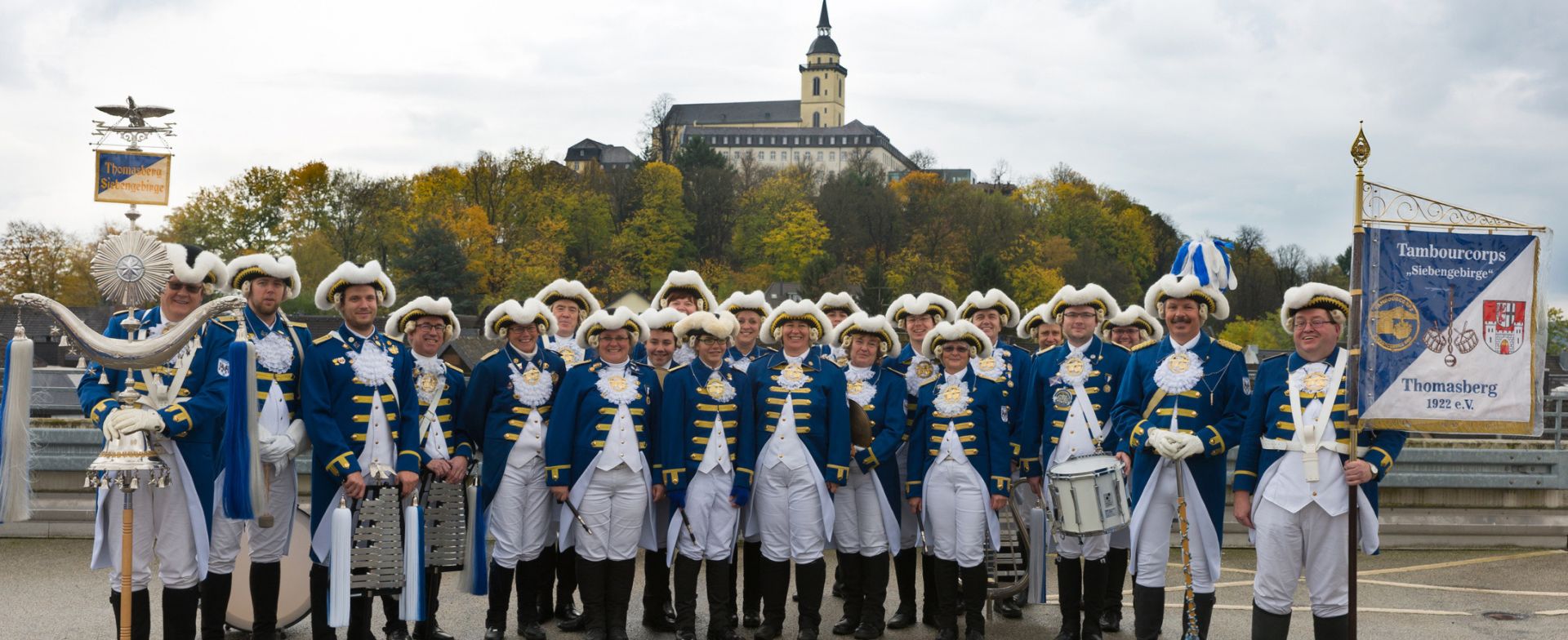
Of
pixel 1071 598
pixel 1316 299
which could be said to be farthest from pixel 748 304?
pixel 1316 299

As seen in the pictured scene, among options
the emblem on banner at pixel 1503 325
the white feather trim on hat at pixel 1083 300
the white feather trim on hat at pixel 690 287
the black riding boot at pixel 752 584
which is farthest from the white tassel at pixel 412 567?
the emblem on banner at pixel 1503 325

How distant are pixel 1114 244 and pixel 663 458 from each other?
78.5 meters

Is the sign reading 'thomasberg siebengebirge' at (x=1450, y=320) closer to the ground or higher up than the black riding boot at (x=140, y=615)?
higher up

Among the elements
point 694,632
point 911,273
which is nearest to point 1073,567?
point 694,632

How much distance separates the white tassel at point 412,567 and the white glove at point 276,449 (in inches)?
27.9

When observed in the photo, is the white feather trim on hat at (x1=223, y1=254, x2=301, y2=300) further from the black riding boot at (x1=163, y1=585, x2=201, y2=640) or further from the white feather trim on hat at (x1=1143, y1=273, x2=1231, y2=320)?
the white feather trim on hat at (x1=1143, y1=273, x2=1231, y2=320)

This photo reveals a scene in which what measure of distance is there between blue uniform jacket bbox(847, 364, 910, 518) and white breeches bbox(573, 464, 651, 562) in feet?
4.57

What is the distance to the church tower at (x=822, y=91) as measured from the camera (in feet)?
520

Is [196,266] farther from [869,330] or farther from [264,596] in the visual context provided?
[869,330]

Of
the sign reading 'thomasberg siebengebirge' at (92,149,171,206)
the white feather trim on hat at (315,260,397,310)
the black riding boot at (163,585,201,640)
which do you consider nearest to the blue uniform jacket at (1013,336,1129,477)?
the white feather trim on hat at (315,260,397,310)

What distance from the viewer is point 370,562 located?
727 centimetres

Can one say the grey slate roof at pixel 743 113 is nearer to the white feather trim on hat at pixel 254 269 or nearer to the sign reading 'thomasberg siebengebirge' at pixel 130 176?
the sign reading 'thomasberg siebengebirge' at pixel 130 176

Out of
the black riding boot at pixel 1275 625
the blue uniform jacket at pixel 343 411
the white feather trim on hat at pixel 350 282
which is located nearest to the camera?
the black riding boot at pixel 1275 625

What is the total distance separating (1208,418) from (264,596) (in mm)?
5245
